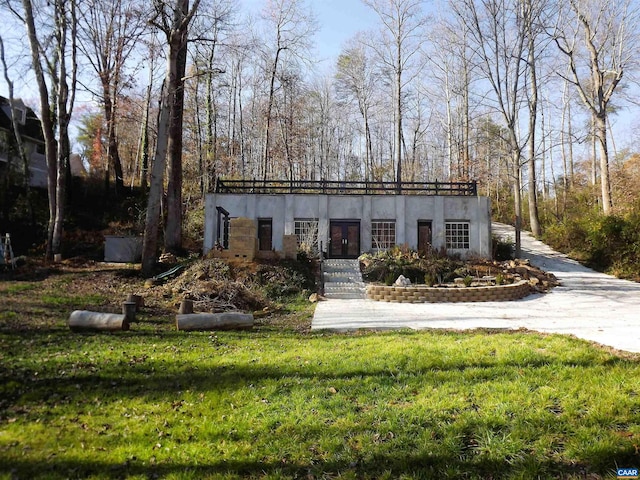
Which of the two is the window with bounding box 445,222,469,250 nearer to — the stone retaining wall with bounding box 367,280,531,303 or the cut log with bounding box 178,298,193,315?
the stone retaining wall with bounding box 367,280,531,303

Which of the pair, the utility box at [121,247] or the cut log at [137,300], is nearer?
the cut log at [137,300]

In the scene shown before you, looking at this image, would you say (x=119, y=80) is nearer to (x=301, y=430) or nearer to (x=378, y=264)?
(x=378, y=264)

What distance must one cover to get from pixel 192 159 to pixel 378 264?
15942 mm

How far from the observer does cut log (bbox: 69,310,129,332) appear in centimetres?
617

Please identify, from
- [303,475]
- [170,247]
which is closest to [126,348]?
[303,475]

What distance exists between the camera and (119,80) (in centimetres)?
1862

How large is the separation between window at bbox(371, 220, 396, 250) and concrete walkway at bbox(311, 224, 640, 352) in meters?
6.41

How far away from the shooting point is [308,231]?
17.4m

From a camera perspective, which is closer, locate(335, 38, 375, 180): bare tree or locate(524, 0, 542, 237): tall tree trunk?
locate(524, 0, 542, 237): tall tree trunk

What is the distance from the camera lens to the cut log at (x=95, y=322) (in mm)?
6168

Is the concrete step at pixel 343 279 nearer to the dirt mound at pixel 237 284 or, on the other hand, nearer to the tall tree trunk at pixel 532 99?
the dirt mound at pixel 237 284

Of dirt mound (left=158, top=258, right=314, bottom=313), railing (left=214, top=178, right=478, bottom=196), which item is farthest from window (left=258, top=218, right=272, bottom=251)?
dirt mound (left=158, top=258, right=314, bottom=313)

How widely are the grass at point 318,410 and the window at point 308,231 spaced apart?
10629 millimetres

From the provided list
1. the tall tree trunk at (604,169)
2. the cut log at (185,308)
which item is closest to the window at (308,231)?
the cut log at (185,308)
